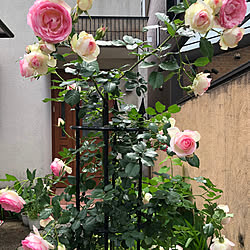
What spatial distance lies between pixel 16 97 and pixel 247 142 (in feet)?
17.2

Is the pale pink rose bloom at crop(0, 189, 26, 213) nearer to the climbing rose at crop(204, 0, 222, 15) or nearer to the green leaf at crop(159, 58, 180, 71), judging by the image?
the green leaf at crop(159, 58, 180, 71)

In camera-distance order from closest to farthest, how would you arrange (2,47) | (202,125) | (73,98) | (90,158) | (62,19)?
(62,19), (73,98), (90,158), (202,125), (2,47)

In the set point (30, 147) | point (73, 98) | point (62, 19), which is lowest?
point (30, 147)

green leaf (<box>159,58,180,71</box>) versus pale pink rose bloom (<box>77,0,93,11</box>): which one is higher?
pale pink rose bloom (<box>77,0,93,11</box>)

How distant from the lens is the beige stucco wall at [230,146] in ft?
4.34

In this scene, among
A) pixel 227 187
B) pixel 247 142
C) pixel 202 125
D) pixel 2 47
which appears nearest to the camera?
pixel 247 142

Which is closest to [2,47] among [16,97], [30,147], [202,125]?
[16,97]

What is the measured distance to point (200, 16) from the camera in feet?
2.07

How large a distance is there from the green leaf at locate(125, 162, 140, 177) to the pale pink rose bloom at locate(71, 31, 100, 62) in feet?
1.05

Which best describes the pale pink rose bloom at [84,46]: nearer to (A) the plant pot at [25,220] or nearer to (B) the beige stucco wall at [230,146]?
(B) the beige stucco wall at [230,146]

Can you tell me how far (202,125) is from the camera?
79.9 inches

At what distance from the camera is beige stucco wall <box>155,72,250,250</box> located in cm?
132

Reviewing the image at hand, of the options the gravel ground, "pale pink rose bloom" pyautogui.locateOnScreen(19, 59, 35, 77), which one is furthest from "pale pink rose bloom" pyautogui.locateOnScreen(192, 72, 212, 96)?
the gravel ground

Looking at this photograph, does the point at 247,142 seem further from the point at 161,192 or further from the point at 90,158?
the point at 90,158
